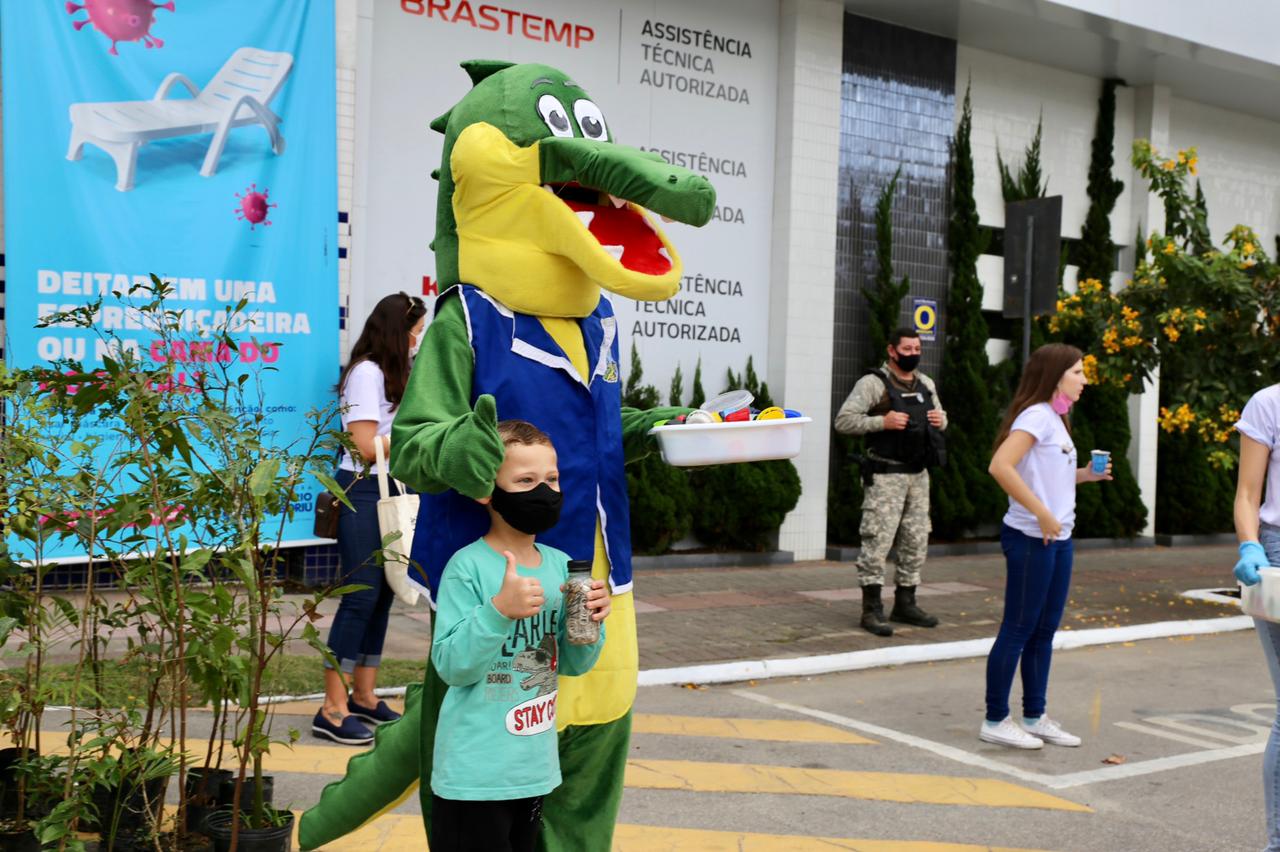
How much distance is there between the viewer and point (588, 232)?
10.7 ft

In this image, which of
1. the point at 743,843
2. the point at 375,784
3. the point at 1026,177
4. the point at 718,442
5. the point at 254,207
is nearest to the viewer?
the point at 375,784

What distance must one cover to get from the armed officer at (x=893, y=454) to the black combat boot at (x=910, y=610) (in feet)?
0.98

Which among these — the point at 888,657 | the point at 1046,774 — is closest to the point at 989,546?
the point at 888,657

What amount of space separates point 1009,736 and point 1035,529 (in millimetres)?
1016

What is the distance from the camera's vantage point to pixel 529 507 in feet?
9.92

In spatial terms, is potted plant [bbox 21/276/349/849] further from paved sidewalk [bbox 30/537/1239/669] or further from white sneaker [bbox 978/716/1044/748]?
white sneaker [bbox 978/716/1044/748]

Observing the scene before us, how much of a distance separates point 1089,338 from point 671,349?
5.52 metres

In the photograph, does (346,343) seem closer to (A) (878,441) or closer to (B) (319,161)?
(B) (319,161)

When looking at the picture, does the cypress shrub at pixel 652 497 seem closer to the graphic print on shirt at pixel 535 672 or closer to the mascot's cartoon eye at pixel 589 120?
the mascot's cartoon eye at pixel 589 120

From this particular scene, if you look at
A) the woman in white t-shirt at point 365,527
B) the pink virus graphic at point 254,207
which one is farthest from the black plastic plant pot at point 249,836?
the pink virus graphic at point 254,207

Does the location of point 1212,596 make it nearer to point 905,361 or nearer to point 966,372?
point 966,372

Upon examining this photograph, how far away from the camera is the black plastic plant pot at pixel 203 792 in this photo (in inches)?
148

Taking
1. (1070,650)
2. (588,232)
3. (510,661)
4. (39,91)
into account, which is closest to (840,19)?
(1070,650)

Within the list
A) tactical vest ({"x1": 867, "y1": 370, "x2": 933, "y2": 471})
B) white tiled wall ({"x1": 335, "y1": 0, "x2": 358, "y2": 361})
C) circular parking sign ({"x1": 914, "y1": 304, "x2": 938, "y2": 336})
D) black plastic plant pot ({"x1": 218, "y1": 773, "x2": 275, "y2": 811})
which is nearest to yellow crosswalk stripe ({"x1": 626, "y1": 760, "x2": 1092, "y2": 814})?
black plastic plant pot ({"x1": 218, "y1": 773, "x2": 275, "y2": 811})
